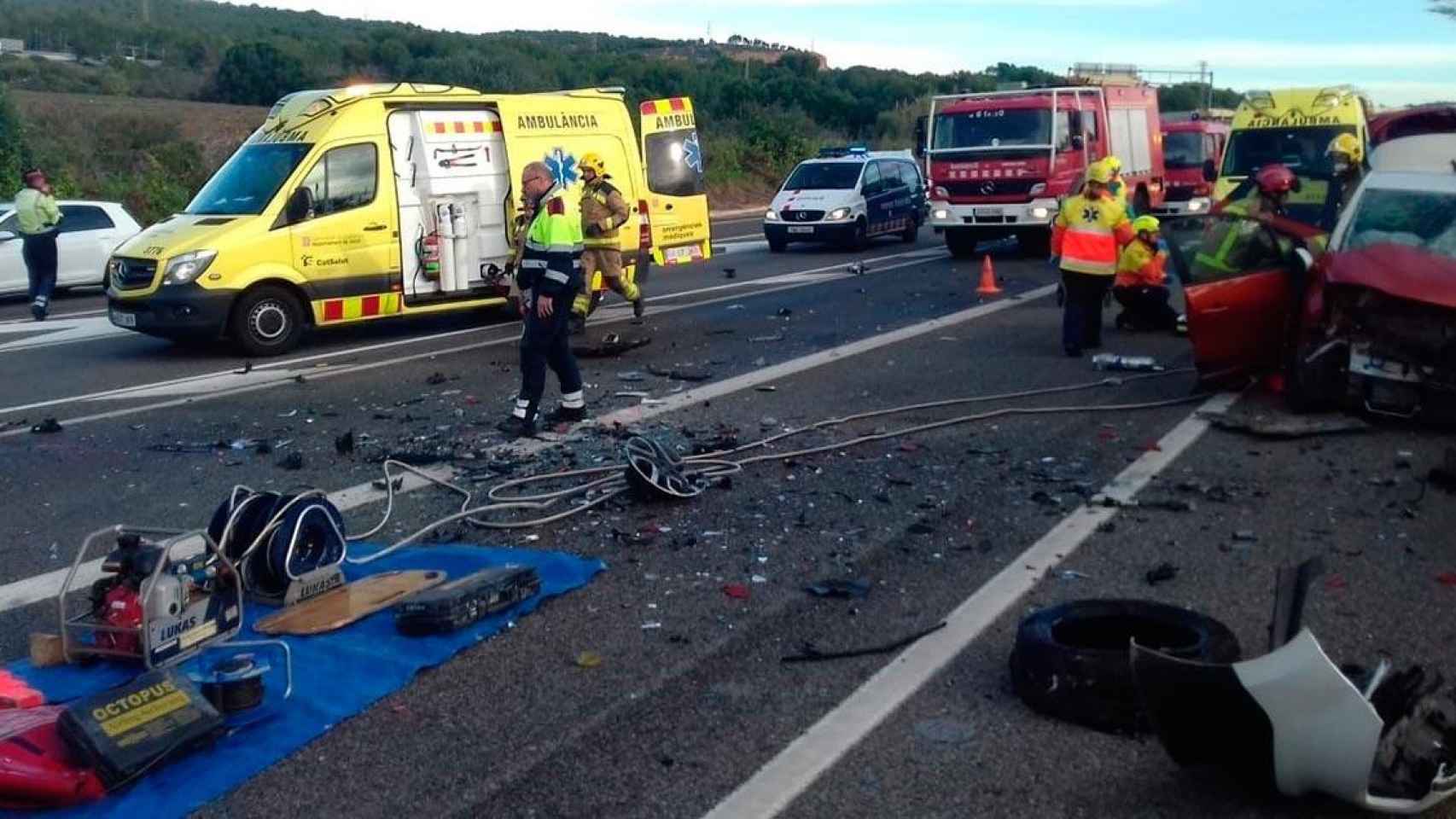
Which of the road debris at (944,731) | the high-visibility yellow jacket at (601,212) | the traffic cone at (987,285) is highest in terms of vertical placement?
the high-visibility yellow jacket at (601,212)

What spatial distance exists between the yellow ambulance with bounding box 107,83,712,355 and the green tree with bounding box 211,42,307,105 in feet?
158

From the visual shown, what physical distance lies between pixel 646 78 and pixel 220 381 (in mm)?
59705

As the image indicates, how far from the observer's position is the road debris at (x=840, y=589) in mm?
6383

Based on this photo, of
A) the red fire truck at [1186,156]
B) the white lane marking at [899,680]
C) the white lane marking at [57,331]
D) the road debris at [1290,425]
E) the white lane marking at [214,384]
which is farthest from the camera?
the red fire truck at [1186,156]

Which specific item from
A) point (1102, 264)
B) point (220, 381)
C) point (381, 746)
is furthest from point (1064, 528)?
point (220, 381)

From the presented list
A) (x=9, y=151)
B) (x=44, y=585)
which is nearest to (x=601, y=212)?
(x=44, y=585)

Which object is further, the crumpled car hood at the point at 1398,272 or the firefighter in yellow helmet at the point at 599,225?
the firefighter in yellow helmet at the point at 599,225

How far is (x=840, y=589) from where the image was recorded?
645 centimetres

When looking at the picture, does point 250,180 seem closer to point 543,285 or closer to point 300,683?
point 543,285

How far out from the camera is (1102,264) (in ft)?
41.0

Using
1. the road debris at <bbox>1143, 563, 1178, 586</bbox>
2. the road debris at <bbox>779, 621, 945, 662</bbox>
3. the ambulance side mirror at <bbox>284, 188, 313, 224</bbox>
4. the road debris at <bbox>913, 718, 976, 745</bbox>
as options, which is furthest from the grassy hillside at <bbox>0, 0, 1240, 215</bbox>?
the road debris at <bbox>913, 718, 976, 745</bbox>

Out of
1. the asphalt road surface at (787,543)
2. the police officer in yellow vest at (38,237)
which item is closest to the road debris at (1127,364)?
the asphalt road surface at (787,543)

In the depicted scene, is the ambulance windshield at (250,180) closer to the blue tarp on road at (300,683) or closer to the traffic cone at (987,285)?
the blue tarp on road at (300,683)

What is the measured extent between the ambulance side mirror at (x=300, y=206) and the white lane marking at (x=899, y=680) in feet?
29.8
